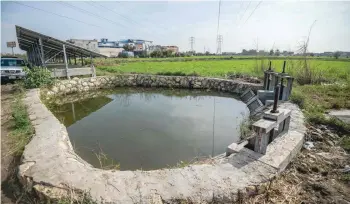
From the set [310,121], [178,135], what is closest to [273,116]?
[310,121]

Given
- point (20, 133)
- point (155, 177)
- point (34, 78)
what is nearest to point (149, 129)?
point (20, 133)

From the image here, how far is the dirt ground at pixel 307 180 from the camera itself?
7.91ft

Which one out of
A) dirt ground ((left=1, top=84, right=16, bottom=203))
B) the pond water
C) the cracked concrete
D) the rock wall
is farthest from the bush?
the cracked concrete

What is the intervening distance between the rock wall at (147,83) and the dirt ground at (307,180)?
7247 millimetres

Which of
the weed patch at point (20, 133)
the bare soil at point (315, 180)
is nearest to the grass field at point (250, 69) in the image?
the bare soil at point (315, 180)

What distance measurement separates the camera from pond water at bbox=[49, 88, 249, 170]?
441 cm

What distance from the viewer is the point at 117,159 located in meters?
4.26

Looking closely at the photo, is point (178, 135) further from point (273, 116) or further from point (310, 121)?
point (310, 121)

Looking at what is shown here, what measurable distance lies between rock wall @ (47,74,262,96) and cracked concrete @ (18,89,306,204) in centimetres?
819

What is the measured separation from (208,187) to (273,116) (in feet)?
5.29

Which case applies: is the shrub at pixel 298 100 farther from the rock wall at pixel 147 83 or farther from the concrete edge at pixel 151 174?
the rock wall at pixel 147 83

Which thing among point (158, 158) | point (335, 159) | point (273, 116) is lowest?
point (158, 158)

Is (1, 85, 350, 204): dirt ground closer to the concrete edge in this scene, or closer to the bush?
the concrete edge

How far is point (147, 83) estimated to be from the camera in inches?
554
